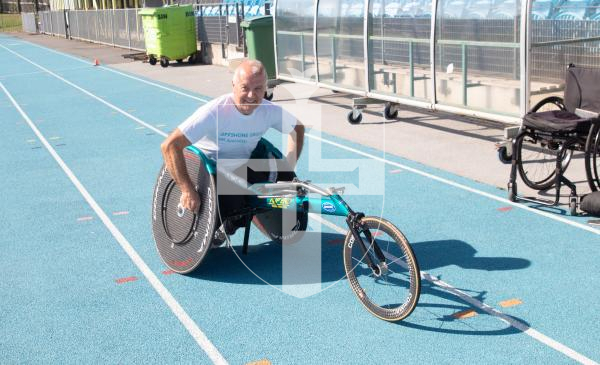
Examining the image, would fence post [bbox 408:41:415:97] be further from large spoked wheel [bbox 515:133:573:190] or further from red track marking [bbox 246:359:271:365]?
red track marking [bbox 246:359:271:365]

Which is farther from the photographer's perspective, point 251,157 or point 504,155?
point 504,155

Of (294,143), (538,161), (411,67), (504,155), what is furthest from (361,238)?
(411,67)

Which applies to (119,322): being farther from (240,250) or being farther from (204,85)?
(204,85)

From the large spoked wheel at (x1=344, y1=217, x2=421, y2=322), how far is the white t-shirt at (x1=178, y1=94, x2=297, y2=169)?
4.09 ft

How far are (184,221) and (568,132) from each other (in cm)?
382

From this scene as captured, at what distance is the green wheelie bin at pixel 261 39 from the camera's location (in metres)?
17.1

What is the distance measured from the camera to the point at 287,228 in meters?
6.60

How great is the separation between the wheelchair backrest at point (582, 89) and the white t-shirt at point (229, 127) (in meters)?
3.50

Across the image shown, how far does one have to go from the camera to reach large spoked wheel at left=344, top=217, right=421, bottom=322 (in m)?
4.87

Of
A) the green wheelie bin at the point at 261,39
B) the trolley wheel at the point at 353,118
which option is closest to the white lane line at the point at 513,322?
the trolley wheel at the point at 353,118

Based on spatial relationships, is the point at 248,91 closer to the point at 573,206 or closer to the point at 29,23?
the point at 573,206

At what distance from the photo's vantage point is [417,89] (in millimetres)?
11719

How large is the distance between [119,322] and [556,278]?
128 inches

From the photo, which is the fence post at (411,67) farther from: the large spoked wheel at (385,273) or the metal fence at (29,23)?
the metal fence at (29,23)
